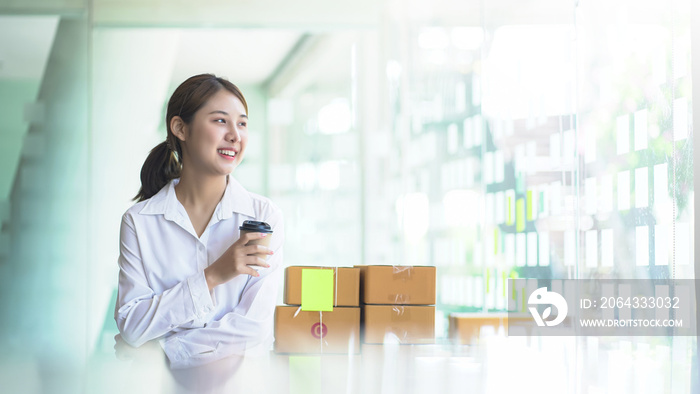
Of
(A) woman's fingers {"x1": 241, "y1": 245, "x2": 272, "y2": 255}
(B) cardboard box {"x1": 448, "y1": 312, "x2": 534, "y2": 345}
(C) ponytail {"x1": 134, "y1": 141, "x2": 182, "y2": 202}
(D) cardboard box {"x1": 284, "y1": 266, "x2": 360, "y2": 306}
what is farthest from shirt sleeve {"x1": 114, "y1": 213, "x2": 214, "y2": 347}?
(B) cardboard box {"x1": 448, "y1": 312, "x2": 534, "y2": 345}

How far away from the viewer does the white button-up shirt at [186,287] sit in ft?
5.36

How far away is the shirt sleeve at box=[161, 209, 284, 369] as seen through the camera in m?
1.69

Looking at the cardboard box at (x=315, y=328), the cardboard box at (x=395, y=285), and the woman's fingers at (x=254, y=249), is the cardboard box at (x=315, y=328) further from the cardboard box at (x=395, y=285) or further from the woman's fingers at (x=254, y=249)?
the woman's fingers at (x=254, y=249)

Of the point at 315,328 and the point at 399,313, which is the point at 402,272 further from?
the point at 315,328

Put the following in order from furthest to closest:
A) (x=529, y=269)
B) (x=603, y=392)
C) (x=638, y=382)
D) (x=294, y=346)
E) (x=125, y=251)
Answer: (x=529, y=269), (x=294, y=346), (x=638, y=382), (x=603, y=392), (x=125, y=251)

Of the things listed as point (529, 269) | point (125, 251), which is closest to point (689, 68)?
point (529, 269)

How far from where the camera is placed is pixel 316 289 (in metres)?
2.46

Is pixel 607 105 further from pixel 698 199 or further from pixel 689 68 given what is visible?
pixel 698 199

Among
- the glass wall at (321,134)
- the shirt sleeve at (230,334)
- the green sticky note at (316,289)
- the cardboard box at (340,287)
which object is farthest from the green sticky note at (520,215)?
the shirt sleeve at (230,334)

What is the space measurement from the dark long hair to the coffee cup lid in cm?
35

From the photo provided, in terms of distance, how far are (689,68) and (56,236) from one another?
11.8 feet

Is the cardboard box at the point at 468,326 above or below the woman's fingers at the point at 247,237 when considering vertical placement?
below

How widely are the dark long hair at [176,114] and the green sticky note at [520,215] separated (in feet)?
8.15

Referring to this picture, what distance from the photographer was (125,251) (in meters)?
1.70
